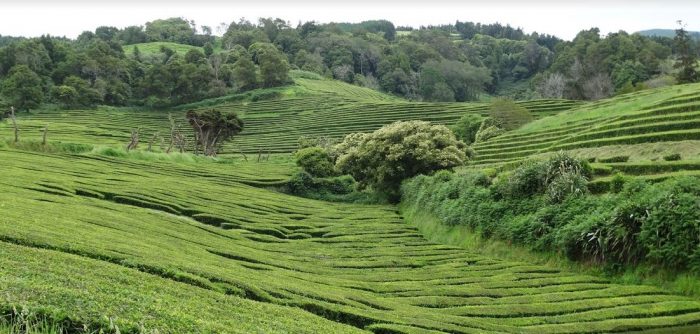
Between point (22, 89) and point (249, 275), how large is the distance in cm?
9369

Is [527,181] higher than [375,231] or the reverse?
higher

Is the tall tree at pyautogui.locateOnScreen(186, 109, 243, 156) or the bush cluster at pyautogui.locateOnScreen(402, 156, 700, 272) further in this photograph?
the tall tree at pyautogui.locateOnScreen(186, 109, 243, 156)

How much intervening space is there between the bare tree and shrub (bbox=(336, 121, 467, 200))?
85.3 meters

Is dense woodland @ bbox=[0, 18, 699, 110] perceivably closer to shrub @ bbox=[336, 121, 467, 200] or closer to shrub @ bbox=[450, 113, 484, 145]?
shrub @ bbox=[450, 113, 484, 145]

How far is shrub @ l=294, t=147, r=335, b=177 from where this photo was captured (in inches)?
2287

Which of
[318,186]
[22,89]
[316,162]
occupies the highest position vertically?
[22,89]

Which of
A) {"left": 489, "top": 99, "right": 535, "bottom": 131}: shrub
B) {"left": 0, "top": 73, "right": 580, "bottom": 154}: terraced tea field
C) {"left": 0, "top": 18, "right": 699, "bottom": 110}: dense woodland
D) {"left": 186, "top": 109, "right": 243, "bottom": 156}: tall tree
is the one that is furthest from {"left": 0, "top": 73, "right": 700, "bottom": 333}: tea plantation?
{"left": 0, "top": 18, "right": 699, "bottom": 110}: dense woodland

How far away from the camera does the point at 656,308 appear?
58.0 feet

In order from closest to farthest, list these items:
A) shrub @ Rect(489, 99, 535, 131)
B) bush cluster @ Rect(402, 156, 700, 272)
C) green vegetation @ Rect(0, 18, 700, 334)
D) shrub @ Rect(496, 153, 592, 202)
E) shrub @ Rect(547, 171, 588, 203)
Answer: green vegetation @ Rect(0, 18, 700, 334) → bush cluster @ Rect(402, 156, 700, 272) → shrub @ Rect(547, 171, 588, 203) → shrub @ Rect(496, 153, 592, 202) → shrub @ Rect(489, 99, 535, 131)

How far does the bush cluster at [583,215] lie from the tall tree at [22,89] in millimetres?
85723

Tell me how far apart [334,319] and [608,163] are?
2183 centimetres

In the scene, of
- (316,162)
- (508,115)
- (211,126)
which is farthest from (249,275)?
(508,115)

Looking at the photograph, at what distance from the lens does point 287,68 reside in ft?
431

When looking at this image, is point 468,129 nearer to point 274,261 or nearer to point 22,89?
point 274,261
